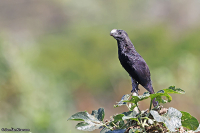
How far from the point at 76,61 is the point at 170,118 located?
4.97 m

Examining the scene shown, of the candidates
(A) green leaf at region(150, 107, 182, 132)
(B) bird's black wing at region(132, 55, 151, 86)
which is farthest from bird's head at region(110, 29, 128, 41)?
(A) green leaf at region(150, 107, 182, 132)

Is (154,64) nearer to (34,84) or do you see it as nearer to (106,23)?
(34,84)

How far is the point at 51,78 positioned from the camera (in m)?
4.29

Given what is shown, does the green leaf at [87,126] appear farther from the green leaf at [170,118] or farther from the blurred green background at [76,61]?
the blurred green background at [76,61]

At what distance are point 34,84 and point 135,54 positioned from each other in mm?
2224

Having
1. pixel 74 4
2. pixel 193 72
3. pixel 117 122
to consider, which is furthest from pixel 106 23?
pixel 117 122

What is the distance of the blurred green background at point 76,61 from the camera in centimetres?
351

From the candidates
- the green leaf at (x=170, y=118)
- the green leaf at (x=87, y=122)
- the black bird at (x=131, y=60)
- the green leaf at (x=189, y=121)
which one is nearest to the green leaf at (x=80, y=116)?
the green leaf at (x=87, y=122)

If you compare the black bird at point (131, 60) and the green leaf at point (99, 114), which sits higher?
the black bird at point (131, 60)

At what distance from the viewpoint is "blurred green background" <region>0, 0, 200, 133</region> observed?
351 cm

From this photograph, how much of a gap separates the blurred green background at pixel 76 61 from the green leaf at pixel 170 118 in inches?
91.3

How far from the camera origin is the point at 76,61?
605 centimetres

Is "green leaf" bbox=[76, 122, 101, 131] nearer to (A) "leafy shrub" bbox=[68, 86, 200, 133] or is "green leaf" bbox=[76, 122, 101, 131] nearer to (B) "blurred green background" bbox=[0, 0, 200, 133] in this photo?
(A) "leafy shrub" bbox=[68, 86, 200, 133]

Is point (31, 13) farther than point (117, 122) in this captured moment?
Yes
